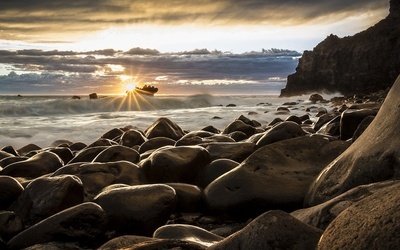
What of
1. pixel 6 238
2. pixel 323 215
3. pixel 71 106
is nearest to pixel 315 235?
pixel 323 215

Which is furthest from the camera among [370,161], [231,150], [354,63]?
[354,63]

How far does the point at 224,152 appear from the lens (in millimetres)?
4727

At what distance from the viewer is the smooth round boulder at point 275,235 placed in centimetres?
185

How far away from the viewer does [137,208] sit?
3209 millimetres

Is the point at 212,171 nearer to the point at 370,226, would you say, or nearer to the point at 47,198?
the point at 47,198

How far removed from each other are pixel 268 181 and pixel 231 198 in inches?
12.6

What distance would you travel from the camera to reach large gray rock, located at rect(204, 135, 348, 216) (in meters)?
3.33

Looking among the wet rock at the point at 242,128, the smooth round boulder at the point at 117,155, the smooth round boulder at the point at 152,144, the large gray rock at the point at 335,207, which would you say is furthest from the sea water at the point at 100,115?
the large gray rock at the point at 335,207

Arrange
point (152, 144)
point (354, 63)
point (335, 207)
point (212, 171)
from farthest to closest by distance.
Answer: point (354, 63)
point (152, 144)
point (212, 171)
point (335, 207)

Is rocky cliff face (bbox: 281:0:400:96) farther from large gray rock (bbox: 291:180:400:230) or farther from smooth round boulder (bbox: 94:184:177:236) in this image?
large gray rock (bbox: 291:180:400:230)

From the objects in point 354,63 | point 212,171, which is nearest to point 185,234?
point 212,171

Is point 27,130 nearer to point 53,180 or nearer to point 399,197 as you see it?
point 53,180

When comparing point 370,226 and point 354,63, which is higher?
point 370,226

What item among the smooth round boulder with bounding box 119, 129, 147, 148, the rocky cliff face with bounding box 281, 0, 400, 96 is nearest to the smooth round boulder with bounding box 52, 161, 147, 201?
the smooth round boulder with bounding box 119, 129, 147, 148
